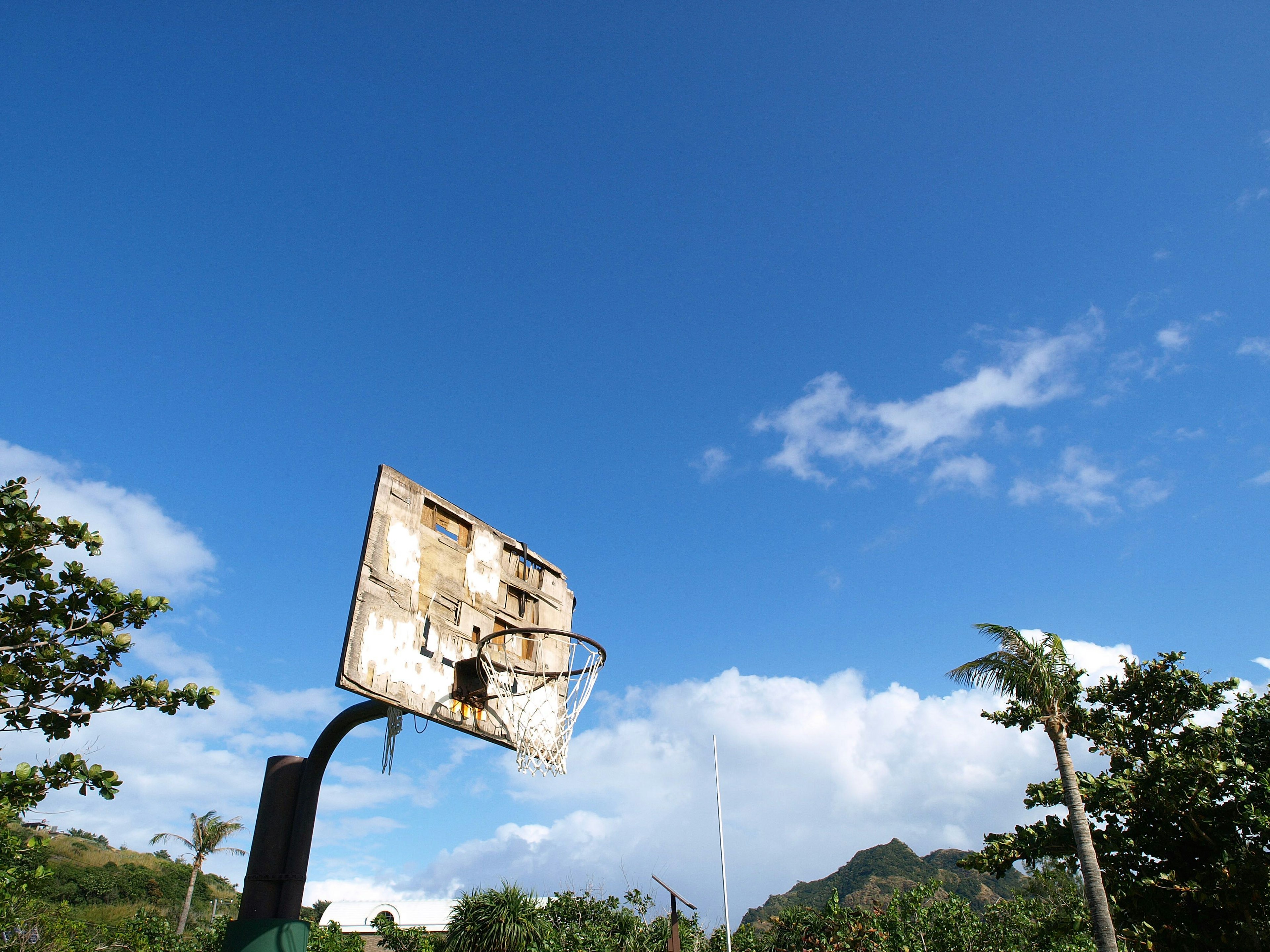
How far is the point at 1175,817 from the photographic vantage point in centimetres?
1770

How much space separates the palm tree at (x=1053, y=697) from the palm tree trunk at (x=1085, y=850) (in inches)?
0.6

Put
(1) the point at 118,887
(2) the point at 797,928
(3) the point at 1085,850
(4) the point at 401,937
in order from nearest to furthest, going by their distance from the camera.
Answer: (3) the point at 1085,850 → (2) the point at 797,928 → (4) the point at 401,937 → (1) the point at 118,887

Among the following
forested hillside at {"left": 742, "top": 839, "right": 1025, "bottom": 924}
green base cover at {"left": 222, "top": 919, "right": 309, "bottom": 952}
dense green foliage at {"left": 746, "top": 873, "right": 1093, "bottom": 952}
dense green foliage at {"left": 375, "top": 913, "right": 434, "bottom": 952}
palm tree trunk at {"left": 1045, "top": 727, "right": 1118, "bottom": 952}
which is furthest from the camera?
forested hillside at {"left": 742, "top": 839, "right": 1025, "bottom": 924}

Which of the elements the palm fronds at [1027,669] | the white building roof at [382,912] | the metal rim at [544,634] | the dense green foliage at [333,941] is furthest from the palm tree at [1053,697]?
the white building roof at [382,912]

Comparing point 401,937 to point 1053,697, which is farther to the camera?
point 401,937

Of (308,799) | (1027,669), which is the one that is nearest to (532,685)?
(308,799)

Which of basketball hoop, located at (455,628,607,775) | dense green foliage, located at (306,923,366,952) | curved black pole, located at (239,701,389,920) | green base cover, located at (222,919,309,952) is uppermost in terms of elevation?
basketball hoop, located at (455,628,607,775)

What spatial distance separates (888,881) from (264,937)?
97586 millimetres

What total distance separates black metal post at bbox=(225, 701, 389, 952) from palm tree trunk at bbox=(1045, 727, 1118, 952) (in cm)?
1615

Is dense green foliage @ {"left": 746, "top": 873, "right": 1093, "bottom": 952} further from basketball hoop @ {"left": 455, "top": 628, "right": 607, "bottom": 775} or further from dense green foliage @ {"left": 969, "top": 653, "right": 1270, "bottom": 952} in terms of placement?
basketball hoop @ {"left": 455, "top": 628, "right": 607, "bottom": 775}

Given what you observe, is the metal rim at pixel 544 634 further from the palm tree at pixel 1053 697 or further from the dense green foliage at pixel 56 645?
the palm tree at pixel 1053 697

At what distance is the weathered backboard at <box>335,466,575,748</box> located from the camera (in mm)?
7309

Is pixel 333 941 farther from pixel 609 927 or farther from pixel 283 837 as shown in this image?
pixel 283 837

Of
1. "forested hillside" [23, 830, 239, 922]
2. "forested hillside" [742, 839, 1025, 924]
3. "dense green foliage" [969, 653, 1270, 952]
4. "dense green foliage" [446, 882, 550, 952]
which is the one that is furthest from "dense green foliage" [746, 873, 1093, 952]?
"forested hillside" [742, 839, 1025, 924]
